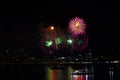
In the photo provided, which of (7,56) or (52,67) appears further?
(7,56)

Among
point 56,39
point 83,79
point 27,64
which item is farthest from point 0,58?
point 56,39

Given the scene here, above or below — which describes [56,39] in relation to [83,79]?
above

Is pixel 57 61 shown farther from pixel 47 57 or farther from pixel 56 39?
pixel 56 39

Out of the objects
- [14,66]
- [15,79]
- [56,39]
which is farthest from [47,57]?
[56,39]

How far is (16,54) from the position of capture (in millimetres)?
131375

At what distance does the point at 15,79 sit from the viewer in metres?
85.2

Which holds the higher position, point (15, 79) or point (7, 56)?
point (7, 56)

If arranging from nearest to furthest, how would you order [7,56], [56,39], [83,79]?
1. [56,39]
2. [83,79]
3. [7,56]

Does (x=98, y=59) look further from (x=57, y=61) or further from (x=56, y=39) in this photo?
(x=56, y=39)

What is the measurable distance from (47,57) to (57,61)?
5.51 metres

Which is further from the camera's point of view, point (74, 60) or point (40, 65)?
point (74, 60)

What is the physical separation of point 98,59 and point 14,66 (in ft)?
173

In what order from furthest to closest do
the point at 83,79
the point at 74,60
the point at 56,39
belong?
the point at 74,60 → the point at 83,79 → the point at 56,39

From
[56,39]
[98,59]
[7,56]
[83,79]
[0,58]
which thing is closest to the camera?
[56,39]
